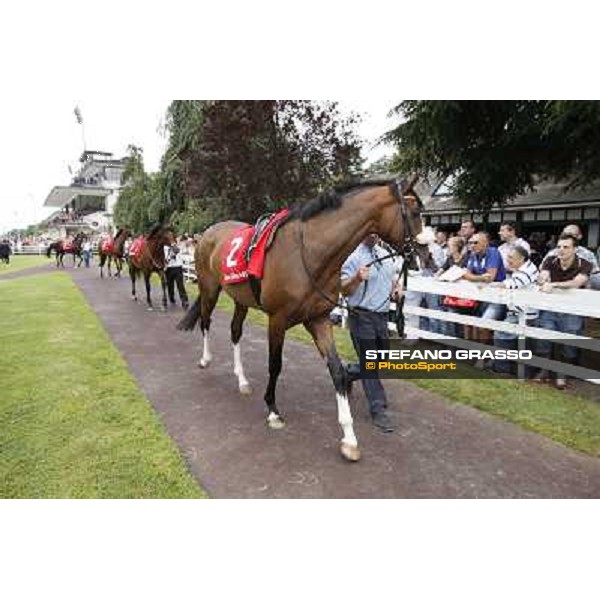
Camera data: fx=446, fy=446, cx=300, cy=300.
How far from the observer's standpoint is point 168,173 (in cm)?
1689

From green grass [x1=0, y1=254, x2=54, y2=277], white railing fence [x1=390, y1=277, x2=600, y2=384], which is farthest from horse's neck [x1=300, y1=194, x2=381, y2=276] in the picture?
green grass [x1=0, y1=254, x2=54, y2=277]

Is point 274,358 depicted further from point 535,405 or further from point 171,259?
point 171,259

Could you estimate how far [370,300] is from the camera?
3943 millimetres

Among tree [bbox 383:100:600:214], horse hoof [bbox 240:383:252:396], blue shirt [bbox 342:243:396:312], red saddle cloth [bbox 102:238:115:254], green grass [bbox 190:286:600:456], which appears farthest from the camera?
red saddle cloth [bbox 102:238:115:254]

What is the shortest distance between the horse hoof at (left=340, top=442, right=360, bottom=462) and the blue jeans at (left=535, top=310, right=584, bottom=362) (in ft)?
Result: 9.45

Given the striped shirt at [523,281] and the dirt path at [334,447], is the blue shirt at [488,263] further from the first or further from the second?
the dirt path at [334,447]

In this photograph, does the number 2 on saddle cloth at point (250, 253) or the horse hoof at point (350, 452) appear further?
the number 2 on saddle cloth at point (250, 253)

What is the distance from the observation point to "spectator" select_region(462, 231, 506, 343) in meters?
5.48

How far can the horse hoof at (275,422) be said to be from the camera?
388 centimetres

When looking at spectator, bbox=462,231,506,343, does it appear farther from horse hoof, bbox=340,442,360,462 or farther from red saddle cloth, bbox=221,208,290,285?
horse hoof, bbox=340,442,360,462

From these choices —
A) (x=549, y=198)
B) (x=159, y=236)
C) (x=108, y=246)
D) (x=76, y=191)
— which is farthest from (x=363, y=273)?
(x=76, y=191)

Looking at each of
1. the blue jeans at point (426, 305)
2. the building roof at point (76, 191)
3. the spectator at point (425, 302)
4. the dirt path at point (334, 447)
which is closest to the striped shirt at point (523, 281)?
→ the spectator at point (425, 302)

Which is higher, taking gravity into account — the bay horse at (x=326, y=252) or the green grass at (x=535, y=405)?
the bay horse at (x=326, y=252)

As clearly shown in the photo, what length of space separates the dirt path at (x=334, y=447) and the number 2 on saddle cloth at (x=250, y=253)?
3.91 feet
